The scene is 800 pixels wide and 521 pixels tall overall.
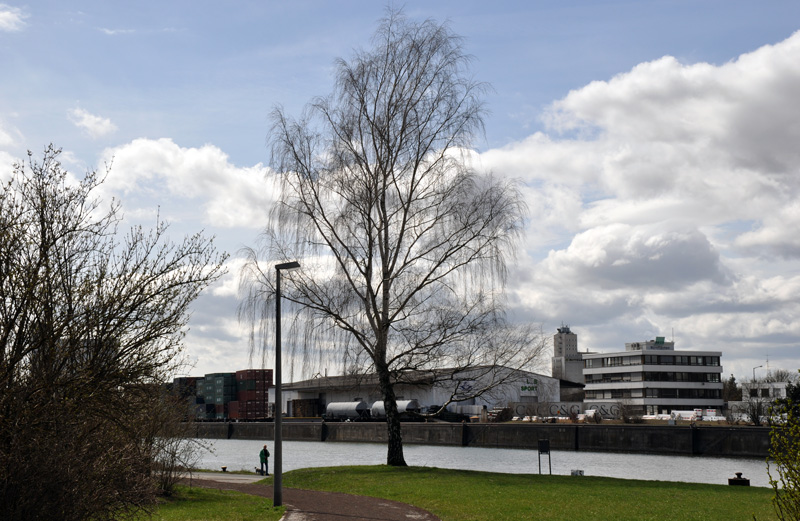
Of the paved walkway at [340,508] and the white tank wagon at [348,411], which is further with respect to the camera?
the white tank wagon at [348,411]

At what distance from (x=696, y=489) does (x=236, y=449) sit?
68.3m

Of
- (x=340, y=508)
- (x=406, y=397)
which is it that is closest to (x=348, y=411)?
(x=406, y=397)

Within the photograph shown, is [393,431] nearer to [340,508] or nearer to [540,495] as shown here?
[540,495]

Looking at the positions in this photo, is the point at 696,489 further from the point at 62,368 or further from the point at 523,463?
the point at 523,463

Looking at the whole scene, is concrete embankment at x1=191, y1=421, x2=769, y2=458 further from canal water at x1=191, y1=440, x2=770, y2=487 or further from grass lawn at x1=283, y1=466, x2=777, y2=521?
grass lawn at x1=283, y1=466, x2=777, y2=521

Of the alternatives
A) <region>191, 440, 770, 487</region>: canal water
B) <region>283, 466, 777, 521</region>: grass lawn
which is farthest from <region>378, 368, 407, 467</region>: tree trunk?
<region>191, 440, 770, 487</region>: canal water

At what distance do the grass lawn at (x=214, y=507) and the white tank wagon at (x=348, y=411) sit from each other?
72.6m

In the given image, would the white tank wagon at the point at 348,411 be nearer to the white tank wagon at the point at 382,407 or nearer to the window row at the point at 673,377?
the white tank wagon at the point at 382,407

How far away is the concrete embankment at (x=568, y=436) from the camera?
59.5 meters

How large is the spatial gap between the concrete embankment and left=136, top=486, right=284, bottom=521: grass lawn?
22.8m

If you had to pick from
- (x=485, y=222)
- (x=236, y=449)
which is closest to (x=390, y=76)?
(x=485, y=222)

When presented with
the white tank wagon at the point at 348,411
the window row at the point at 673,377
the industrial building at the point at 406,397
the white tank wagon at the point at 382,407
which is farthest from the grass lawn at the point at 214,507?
the window row at the point at 673,377

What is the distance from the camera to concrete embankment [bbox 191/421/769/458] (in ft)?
195

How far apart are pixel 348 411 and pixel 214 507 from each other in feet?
265
